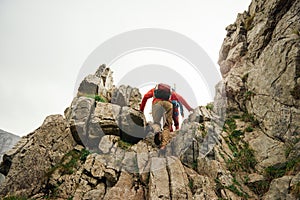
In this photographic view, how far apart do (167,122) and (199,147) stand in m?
3.72

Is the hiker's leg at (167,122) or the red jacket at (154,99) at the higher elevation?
the red jacket at (154,99)

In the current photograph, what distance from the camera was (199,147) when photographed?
1441 centimetres

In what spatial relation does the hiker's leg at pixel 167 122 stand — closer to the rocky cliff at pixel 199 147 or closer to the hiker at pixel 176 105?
the rocky cliff at pixel 199 147


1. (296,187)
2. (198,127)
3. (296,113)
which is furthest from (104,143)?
(296,113)

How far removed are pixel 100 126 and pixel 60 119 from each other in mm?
3425

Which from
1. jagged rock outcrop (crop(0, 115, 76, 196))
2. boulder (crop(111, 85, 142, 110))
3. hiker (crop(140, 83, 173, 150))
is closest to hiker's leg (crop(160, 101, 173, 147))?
hiker (crop(140, 83, 173, 150))

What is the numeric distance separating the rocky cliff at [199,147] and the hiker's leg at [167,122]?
64cm

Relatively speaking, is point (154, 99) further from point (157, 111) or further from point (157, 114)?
point (157, 114)

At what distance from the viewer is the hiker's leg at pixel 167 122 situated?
16.2m

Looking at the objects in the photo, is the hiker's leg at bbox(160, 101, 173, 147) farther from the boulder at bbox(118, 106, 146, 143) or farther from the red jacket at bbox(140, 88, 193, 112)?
the boulder at bbox(118, 106, 146, 143)

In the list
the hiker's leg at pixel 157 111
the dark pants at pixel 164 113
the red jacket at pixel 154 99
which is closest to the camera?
the dark pants at pixel 164 113

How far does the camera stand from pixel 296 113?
1377 cm

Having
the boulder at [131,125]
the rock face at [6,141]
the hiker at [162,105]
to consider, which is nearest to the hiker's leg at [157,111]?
the hiker at [162,105]

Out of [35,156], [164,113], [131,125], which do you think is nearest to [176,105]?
[164,113]
